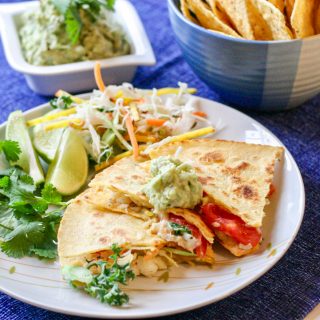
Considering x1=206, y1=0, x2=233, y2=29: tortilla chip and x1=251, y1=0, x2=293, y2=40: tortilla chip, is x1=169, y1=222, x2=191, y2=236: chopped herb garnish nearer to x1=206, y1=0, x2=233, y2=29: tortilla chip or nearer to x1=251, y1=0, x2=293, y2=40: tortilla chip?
x1=251, y1=0, x2=293, y2=40: tortilla chip

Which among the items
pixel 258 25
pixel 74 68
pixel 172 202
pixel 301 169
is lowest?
pixel 301 169

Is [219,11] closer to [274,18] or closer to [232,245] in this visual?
[274,18]

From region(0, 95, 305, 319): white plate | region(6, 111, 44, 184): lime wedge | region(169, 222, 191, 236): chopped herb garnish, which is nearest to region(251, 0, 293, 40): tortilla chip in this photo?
region(0, 95, 305, 319): white plate

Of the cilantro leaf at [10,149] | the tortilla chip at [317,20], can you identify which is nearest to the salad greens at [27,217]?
the cilantro leaf at [10,149]

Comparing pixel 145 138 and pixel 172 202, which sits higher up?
pixel 172 202

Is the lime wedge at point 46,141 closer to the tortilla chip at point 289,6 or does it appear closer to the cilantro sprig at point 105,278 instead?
the cilantro sprig at point 105,278

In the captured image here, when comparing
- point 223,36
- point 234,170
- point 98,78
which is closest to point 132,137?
point 98,78

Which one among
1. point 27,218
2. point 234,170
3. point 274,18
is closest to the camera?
point 27,218
